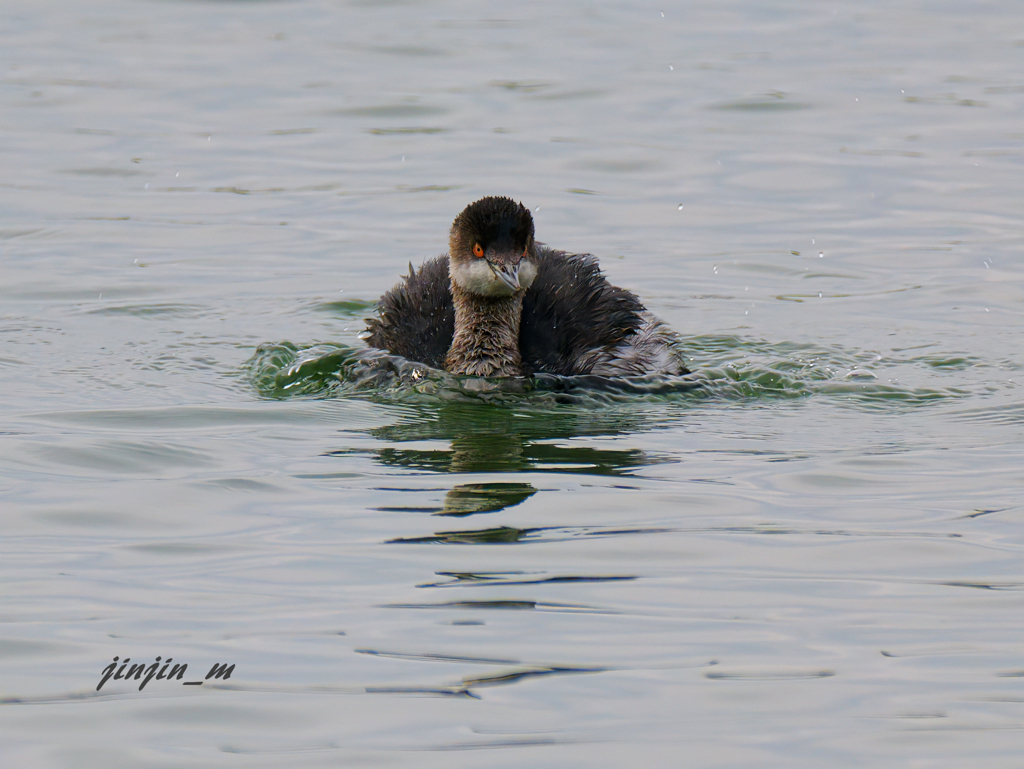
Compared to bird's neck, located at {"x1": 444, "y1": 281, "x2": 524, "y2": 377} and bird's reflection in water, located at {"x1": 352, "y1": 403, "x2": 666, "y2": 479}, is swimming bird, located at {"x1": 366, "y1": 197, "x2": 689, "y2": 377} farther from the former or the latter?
bird's reflection in water, located at {"x1": 352, "y1": 403, "x2": 666, "y2": 479}

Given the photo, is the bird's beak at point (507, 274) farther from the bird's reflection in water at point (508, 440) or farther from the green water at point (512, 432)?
the bird's reflection in water at point (508, 440)

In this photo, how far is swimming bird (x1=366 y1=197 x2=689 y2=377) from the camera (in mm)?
9047

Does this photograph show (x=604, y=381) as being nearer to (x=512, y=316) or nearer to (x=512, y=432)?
(x=512, y=316)

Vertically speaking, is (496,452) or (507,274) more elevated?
(507,274)

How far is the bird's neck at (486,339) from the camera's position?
9.23 meters

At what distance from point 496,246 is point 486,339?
592 millimetres

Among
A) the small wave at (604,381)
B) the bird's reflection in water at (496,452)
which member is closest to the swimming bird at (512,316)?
the small wave at (604,381)

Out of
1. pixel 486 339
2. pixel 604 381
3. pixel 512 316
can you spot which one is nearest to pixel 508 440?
pixel 604 381

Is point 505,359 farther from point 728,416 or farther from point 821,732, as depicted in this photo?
point 821,732

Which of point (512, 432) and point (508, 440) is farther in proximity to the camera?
point (512, 432)

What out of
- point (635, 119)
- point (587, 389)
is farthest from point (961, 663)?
point (635, 119)

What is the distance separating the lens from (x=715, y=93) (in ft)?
61.5

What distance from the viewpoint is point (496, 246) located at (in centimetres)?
900

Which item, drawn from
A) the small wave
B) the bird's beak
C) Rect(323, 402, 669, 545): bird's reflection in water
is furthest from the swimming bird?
Rect(323, 402, 669, 545): bird's reflection in water
